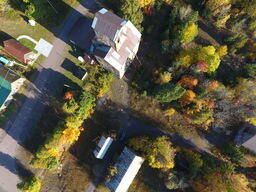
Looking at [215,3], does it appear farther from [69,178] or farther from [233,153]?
[69,178]

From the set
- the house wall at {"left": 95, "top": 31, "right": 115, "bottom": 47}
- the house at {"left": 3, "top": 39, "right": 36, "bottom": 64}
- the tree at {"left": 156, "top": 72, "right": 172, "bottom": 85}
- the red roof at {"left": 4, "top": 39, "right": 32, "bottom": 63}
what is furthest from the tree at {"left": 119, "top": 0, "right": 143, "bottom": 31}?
the red roof at {"left": 4, "top": 39, "right": 32, "bottom": 63}

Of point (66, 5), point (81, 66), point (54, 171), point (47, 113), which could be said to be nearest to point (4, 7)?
point (66, 5)

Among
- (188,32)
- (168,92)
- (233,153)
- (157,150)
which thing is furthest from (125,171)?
(188,32)

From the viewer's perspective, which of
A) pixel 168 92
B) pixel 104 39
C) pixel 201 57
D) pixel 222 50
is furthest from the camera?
pixel 222 50

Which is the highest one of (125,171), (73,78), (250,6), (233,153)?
(250,6)

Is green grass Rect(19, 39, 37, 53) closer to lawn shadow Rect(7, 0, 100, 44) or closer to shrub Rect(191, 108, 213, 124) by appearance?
lawn shadow Rect(7, 0, 100, 44)

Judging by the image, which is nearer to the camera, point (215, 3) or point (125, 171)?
point (125, 171)
